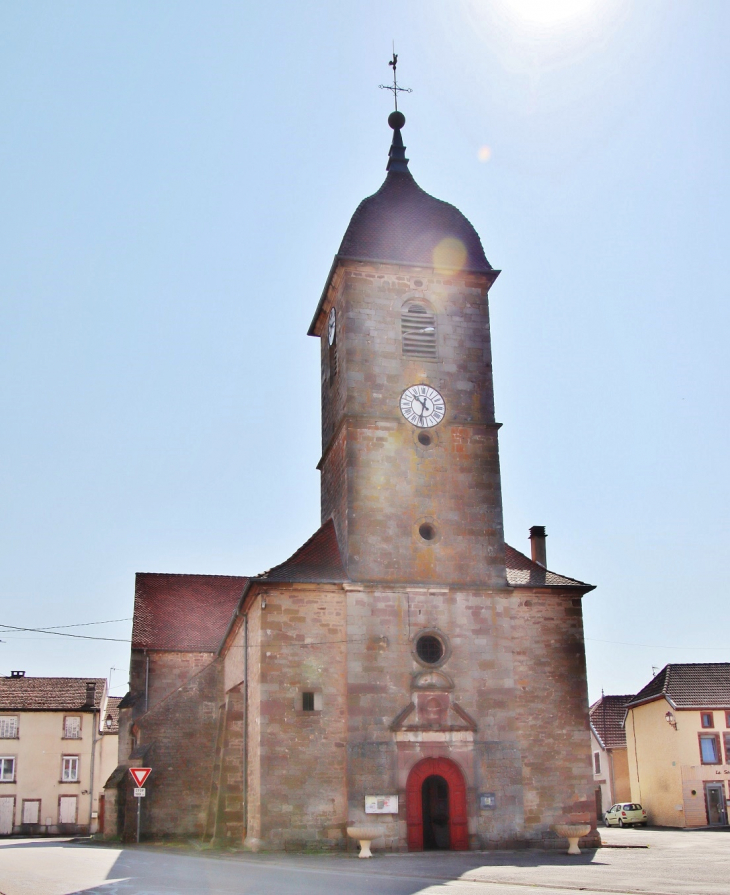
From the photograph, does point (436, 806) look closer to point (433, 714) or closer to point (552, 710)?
point (433, 714)

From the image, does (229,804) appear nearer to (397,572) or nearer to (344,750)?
(344,750)

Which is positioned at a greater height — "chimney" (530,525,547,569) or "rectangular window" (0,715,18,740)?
"chimney" (530,525,547,569)

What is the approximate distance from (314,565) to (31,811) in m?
29.1

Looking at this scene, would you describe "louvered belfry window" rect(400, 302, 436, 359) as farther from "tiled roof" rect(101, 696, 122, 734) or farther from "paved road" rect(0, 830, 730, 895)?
"tiled roof" rect(101, 696, 122, 734)

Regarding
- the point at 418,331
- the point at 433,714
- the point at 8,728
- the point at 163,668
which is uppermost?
the point at 418,331

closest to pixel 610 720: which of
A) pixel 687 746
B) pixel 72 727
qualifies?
pixel 687 746

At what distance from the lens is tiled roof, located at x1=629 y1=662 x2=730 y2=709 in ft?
133

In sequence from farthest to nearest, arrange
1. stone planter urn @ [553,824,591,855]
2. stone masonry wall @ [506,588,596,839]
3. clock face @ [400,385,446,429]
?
1. clock face @ [400,385,446,429]
2. stone masonry wall @ [506,588,596,839]
3. stone planter urn @ [553,824,591,855]

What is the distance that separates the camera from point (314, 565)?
2408 centimetres

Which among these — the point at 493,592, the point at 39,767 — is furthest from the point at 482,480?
the point at 39,767

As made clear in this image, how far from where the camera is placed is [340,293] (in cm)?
2686

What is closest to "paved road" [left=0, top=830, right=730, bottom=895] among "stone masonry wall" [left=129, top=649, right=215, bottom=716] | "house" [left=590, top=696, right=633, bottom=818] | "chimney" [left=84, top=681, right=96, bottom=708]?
"stone masonry wall" [left=129, top=649, right=215, bottom=716]

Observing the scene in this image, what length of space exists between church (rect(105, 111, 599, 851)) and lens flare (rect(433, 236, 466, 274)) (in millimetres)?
58

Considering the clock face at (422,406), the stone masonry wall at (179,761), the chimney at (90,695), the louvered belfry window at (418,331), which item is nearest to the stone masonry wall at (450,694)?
the clock face at (422,406)
